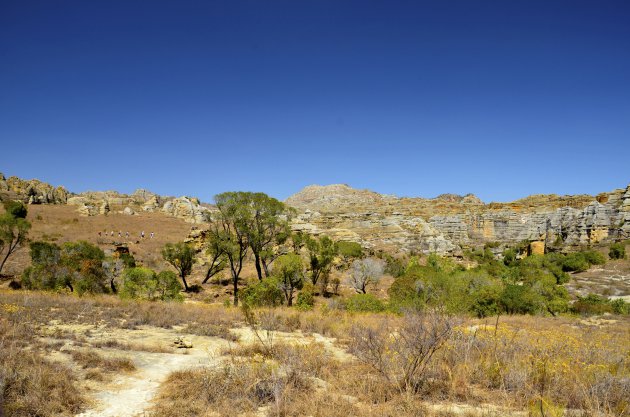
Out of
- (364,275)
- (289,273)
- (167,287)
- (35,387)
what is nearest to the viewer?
(35,387)

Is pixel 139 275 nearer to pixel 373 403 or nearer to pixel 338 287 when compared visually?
pixel 338 287

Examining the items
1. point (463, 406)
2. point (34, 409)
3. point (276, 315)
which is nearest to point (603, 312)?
point (276, 315)

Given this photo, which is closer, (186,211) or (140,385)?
(140,385)

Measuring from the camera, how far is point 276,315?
496 inches

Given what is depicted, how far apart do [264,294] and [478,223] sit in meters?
49.6

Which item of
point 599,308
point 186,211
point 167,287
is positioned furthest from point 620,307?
point 186,211

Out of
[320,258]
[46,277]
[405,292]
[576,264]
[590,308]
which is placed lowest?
[590,308]

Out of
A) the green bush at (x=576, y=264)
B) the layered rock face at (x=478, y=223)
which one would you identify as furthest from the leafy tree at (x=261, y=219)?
the green bush at (x=576, y=264)

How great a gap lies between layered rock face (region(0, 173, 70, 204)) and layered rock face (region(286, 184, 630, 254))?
5439 centimetres

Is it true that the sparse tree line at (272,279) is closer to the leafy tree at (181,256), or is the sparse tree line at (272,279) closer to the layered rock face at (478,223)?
Answer: the leafy tree at (181,256)

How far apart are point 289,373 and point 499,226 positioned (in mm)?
59470

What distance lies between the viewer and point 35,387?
5.00m

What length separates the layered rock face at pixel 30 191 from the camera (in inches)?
2675

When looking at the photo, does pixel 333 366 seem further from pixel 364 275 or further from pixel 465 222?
pixel 465 222
